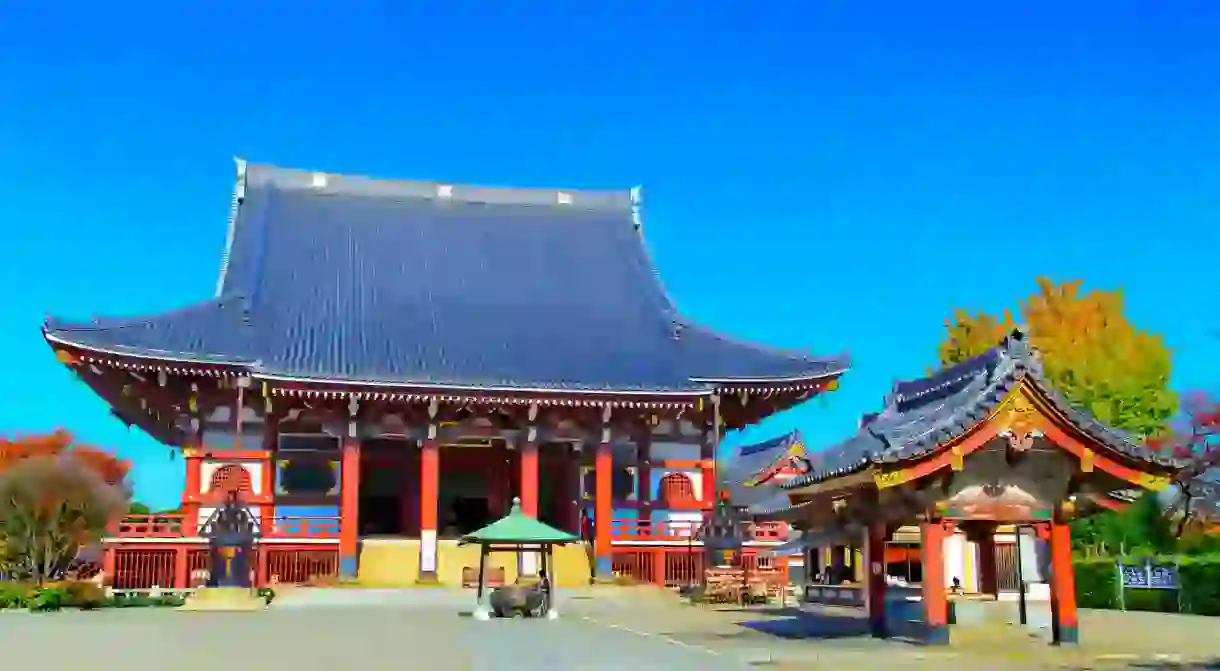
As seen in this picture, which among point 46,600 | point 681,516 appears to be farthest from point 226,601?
point 681,516

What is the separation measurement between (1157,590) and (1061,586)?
16.2m

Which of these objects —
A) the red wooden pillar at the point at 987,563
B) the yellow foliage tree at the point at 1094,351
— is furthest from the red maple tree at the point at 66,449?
the red wooden pillar at the point at 987,563

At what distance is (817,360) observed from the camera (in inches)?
1398

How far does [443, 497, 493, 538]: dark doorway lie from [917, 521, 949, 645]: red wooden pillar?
23.0 metres

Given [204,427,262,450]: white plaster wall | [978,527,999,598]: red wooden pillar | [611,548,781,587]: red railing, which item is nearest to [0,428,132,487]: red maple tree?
[204,427,262,450]: white plaster wall

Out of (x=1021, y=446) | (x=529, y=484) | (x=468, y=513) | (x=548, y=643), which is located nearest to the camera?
(x=1021, y=446)

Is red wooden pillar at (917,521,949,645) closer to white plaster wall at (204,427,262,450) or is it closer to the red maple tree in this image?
white plaster wall at (204,427,262,450)

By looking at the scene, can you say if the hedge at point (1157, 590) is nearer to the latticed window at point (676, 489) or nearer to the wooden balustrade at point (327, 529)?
the wooden balustrade at point (327, 529)

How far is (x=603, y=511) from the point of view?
33.4 m

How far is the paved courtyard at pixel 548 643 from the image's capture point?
48.3 ft

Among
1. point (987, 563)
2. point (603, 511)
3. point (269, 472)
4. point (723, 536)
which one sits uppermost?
point (269, 472)

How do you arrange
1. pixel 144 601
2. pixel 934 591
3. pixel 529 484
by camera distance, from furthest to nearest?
pixel 529 484, pixel 144 601, pixel 934 591

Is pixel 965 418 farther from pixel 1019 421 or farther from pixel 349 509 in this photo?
pixel 349 509

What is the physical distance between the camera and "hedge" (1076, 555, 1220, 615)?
94.2 ft
